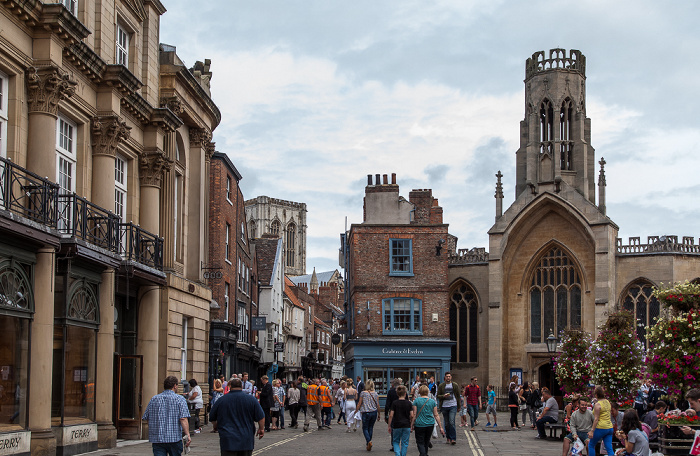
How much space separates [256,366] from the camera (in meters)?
51.9

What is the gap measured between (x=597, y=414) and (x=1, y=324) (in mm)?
9709

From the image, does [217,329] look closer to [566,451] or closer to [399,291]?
[399,291]

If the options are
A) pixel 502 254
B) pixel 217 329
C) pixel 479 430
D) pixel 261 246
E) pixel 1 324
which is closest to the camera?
pixel 1 324

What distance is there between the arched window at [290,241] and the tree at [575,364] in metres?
110

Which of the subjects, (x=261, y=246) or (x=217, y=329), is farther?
(x=261, y=246)

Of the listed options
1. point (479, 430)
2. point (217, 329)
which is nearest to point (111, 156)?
point (479, 430)

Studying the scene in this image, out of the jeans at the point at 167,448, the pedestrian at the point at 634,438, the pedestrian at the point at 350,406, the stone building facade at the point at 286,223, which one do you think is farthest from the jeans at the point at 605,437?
the stone building facade at the point at 286,223

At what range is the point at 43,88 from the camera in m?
16.6

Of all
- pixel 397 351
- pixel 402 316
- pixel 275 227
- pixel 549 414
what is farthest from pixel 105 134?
pixel 275 227

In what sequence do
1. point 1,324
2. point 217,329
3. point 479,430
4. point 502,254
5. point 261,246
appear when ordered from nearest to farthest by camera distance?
1. point 1,324
2. point 479,430
3. point 217,329
4. point 502,254
5. point 261,246

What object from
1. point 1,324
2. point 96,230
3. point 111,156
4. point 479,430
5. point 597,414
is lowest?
point 479,430

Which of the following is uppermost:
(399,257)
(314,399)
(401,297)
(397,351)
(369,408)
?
(399,257)

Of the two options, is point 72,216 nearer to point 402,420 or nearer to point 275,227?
point 402,420

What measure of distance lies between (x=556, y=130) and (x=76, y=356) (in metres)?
38.9
